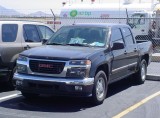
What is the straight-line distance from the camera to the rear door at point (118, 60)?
30.0 feet

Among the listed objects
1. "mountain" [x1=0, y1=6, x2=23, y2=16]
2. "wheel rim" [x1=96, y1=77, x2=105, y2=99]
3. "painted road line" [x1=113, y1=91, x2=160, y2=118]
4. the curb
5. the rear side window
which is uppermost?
the rear side window

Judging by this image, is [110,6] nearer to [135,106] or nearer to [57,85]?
[135,106]

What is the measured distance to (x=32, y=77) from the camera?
8.00 metres

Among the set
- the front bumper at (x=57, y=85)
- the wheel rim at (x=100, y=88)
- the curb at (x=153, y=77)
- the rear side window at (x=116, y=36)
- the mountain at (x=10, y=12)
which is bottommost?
the curb at (x=153, y=77)

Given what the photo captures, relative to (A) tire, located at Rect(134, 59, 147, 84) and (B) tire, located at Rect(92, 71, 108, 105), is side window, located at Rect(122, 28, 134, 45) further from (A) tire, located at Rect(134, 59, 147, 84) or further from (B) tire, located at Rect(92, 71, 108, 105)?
(B) tire, located at Rect(92, 71, 108, 105)

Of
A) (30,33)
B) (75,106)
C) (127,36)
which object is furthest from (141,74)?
(75,106)

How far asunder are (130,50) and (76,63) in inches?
110

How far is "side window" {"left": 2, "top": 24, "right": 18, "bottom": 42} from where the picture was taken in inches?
374

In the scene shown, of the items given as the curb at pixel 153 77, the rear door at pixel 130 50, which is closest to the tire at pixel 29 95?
the rear door at pixel 130 50

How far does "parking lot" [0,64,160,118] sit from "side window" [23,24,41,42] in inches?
57.5

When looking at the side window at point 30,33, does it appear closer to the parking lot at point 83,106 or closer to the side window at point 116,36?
the parking lot at point 83,106

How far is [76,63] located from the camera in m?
7.82

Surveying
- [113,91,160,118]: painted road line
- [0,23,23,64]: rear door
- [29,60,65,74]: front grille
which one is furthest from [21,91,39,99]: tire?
[113,91,160,118]: painted road line


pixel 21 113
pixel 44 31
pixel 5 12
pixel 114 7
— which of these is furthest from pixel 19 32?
pixel 5 12
